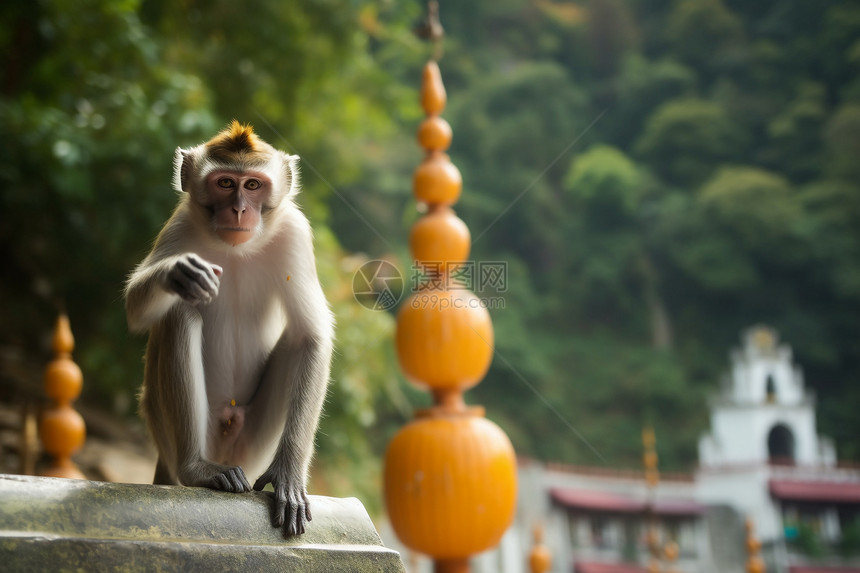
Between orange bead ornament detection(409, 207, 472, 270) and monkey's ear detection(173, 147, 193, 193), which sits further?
orange bead ornament detection(409, 207, 472, 270)

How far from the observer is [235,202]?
6.38 feet

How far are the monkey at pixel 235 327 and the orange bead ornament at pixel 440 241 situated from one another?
2002mm

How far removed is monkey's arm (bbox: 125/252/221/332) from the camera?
1723mm

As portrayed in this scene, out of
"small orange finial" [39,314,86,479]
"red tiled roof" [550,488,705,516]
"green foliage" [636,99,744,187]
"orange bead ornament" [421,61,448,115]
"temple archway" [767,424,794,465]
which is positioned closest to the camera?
"small orange finial" [39,314,86,479]

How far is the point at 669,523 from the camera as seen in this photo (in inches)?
622

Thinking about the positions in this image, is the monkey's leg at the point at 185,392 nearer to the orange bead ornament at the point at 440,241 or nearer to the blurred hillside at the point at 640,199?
the orange bead ornament at the point at 440,241

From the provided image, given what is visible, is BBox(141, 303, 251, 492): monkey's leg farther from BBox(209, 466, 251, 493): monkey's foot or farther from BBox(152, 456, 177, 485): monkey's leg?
BBox(152, 456, 177, 485): monkey's leg

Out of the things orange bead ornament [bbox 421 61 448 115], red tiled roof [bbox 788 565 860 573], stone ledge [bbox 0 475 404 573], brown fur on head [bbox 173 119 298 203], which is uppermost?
orange bead ornament [bbox 421 61 448 115]

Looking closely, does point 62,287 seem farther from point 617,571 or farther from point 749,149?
point 749,149

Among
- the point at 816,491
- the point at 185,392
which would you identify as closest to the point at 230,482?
the point at 185,392

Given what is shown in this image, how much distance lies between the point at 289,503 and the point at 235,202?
72 cm

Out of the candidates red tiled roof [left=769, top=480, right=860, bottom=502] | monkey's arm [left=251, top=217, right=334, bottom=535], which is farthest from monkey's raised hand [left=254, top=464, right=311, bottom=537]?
red tiled roof [left=769, top=480, right=860, bottom=502]

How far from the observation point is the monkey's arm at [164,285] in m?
1.72

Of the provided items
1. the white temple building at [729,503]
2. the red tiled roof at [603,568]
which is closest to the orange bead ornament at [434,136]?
the white temple building at [729,503]
